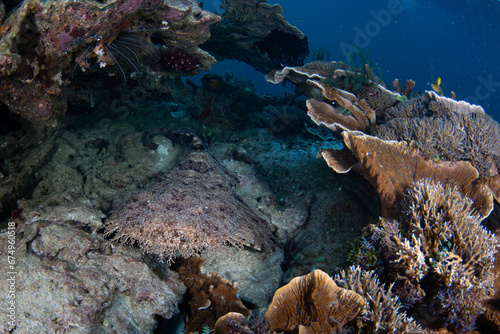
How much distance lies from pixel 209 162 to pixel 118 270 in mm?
2445

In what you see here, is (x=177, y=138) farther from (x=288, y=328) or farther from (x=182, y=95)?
(x=288, y=328)

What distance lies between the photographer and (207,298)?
3.01 meters

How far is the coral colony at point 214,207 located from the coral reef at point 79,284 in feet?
0.04

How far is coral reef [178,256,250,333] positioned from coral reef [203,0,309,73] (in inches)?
278

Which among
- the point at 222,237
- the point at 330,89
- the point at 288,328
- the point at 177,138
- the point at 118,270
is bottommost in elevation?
the point at 177,138

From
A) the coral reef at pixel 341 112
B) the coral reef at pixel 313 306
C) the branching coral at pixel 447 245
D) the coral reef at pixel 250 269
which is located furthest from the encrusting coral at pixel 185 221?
the coral reef at pixel 341 112

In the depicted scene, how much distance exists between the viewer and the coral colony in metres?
2.27

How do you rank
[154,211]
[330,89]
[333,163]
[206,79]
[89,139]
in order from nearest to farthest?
[154,211] < [333,163] < [330,89] < [89,139] < [206,79]

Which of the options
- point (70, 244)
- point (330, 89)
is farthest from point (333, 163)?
point (70, 244)

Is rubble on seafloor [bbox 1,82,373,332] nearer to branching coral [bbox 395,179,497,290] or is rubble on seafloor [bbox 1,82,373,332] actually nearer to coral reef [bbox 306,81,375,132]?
coral reef [bbox 306,81,375,132]

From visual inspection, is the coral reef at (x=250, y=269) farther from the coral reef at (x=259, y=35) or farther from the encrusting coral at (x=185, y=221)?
the coral reef at (x=259, y=35)

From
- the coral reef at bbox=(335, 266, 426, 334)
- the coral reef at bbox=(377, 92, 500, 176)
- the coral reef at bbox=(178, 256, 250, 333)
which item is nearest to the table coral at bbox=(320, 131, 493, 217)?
the coral reef at bbox=(377, 92, 500, 176)

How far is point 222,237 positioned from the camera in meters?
3.31

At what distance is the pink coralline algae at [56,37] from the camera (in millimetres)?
2504
